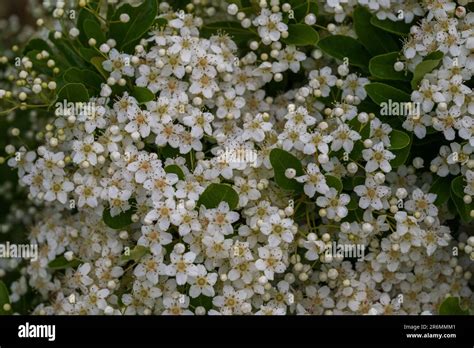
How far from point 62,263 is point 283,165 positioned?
901 millimetres

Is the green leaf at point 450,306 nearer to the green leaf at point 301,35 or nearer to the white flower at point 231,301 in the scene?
the white flower at point 231,301

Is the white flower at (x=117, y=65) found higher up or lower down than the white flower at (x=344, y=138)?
higher up

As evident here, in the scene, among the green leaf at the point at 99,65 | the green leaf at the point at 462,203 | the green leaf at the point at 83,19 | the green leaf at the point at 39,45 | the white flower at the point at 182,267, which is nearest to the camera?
the white flower at the point at 182,267

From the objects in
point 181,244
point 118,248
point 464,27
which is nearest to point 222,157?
point 181,244

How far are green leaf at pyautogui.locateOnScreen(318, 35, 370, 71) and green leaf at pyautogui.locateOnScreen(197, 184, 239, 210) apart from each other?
2.17ft

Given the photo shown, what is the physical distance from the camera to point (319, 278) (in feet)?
8.39

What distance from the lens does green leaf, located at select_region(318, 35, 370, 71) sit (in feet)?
8.59

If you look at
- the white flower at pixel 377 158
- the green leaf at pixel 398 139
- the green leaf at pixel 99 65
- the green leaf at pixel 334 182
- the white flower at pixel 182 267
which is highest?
the green leaf at pixel 99 65

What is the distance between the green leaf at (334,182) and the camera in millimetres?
2406

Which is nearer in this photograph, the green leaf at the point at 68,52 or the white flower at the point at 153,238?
the white flower at the point at 153,238

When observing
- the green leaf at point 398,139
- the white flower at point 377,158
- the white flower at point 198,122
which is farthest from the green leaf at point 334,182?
the white flower at point 198,122

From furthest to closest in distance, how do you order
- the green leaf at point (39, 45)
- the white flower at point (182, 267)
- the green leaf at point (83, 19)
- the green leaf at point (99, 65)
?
the green leaf at point (39, 45) < the green leaf at point (83, 19) < the green leaf at point (99, 65) < the white flower at point (182, 267)

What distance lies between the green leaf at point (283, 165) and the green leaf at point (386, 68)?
1.44ft
